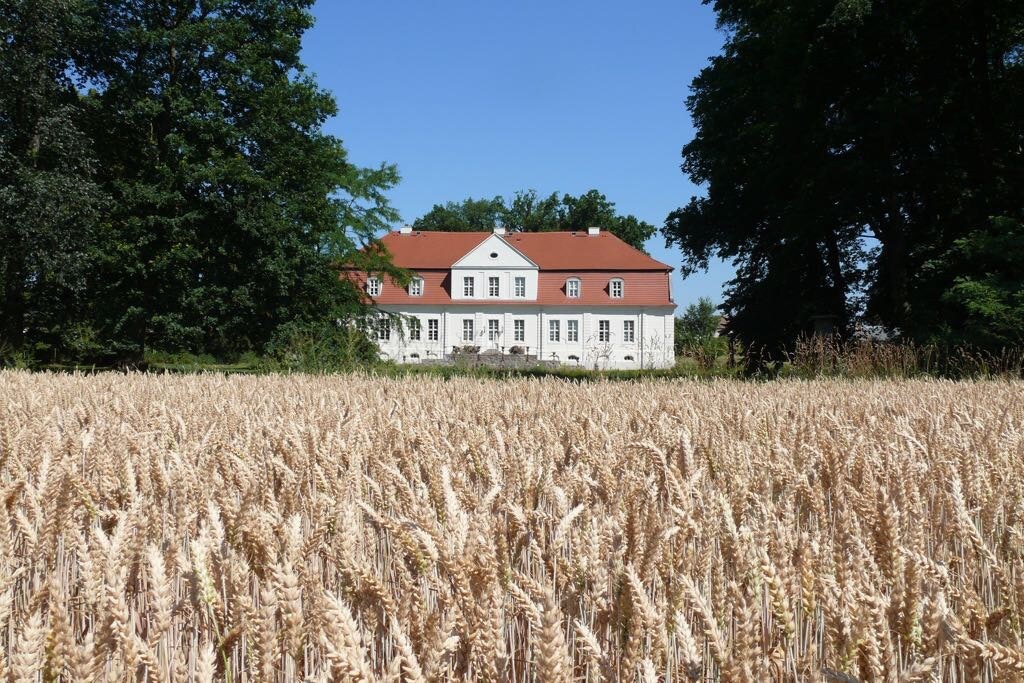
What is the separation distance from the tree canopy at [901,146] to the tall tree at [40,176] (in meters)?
19.3

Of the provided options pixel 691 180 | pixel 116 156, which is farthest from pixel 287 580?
pixel 691 180

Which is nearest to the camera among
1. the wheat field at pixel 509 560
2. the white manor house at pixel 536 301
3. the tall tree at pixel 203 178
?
the wheat field at pixel 509 560

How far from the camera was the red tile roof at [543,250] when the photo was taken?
2039 inches

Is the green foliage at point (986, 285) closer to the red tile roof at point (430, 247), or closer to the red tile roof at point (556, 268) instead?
the red tile roof at point (556, 268)

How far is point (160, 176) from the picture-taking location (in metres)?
22.8

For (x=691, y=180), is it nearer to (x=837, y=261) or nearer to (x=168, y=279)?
(x=837, y=261)

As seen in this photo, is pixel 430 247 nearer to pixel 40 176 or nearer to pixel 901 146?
pixel 40 176

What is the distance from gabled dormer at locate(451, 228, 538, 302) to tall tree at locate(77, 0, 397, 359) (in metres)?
25.0

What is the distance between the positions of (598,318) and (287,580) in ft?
163

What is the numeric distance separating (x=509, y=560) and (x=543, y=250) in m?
52.1

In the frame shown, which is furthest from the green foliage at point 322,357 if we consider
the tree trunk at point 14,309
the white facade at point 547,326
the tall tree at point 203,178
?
the white facade at point 547,326

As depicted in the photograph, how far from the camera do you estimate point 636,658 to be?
139 cm

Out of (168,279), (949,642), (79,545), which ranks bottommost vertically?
(949,642)

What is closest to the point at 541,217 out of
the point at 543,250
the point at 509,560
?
the point at 543,250
